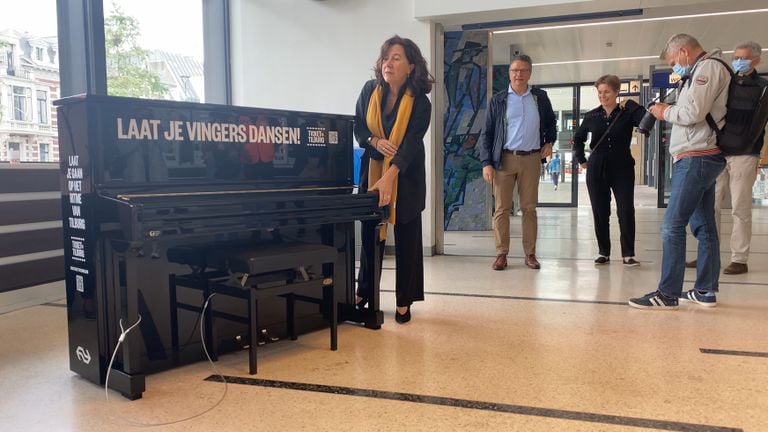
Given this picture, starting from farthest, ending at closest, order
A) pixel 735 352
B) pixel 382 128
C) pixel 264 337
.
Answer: pixel 382 128, pixel 264 337, pixel 735 352

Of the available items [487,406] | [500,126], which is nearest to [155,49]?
[500,126]

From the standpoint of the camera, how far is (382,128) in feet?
9.89

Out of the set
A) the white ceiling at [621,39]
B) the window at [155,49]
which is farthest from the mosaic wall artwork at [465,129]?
the window at [155,49]

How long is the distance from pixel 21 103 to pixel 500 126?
326cm

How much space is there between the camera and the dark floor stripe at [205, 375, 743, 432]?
1.86 m

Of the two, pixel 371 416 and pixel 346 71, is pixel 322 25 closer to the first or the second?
pixel 346 71

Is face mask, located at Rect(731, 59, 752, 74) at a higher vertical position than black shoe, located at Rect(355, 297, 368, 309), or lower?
higher

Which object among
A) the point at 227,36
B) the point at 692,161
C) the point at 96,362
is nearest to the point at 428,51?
the point at 227,36

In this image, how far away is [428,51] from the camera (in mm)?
4965

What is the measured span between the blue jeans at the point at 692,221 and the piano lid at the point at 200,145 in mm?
1712

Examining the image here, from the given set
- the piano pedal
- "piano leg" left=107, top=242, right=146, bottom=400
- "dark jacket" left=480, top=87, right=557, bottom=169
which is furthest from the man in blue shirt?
"piano leg" left=107, top=242, right=146, bottom=400

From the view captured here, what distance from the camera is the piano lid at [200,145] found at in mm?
2174

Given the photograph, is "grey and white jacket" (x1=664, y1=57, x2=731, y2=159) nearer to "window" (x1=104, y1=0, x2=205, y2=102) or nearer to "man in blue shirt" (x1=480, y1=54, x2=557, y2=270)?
"man in blue shirt" (x1=480, y1=54, x2=557, y2=270)

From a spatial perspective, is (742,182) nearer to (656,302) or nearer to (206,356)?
(656,302)
